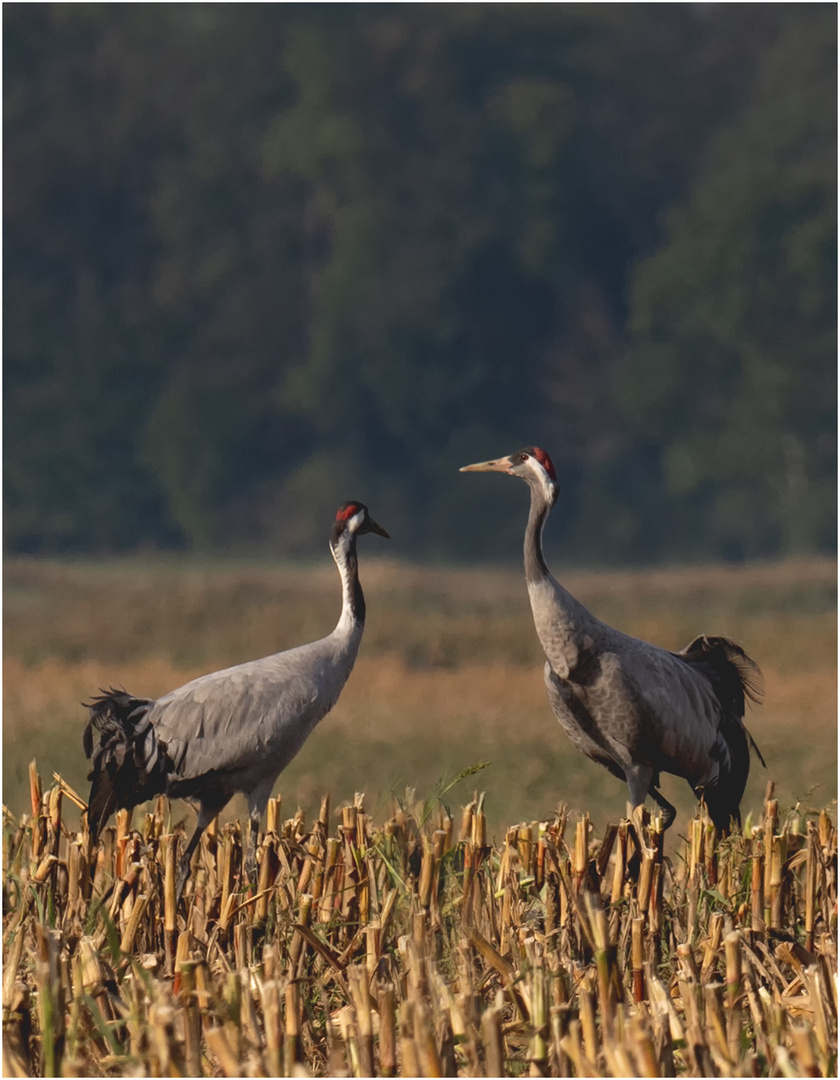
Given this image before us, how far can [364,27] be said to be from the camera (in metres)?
38.7

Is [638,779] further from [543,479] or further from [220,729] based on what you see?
[220,729]

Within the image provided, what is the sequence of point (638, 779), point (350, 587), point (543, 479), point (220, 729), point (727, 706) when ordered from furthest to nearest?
1. point (727, 706)
2. point (638, 779)
3. point (220, 729)
4. point (350, 587)
5. point (543, 479)

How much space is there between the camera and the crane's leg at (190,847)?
4500 mm

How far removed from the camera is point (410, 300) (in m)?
30.8

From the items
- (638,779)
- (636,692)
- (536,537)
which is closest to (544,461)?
(536,537)

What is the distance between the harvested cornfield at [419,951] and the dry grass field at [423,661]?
377 mm

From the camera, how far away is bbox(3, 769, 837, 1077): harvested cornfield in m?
3.31

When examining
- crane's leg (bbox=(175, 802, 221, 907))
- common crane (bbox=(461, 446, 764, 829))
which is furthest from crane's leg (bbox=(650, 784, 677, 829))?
crane's leg (bbox=(175, 802, 221, 907))

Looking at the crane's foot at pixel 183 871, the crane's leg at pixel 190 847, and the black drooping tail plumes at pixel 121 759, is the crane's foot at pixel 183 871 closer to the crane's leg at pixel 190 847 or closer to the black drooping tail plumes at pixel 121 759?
the crane's leg at pixel 190 847

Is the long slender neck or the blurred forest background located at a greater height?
the blurred forest background

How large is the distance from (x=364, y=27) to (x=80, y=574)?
2164 cm

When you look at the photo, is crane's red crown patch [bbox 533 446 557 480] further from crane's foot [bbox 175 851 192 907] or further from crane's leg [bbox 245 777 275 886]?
crane's foot [bbox 175 851 192 907]

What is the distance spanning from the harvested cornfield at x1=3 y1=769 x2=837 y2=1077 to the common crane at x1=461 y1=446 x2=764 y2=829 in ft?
0.80

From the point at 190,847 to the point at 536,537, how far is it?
1.28m
